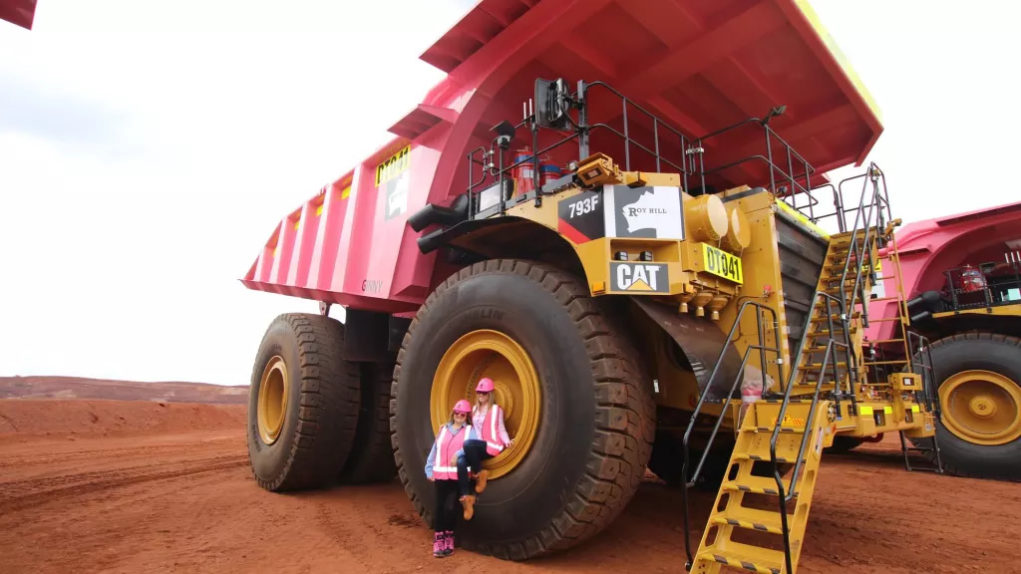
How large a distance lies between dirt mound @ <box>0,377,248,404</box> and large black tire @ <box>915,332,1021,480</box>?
1271 inches

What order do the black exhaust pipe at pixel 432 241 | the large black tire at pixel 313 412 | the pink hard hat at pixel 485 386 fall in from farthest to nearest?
1. the large black tire at pixel 313 412
2. the black exhaust pipe at pixel 432 241
3. the pink hard hat at pixel 485 386

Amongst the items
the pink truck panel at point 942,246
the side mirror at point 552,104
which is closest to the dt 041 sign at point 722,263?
the side mirror at point 552,104

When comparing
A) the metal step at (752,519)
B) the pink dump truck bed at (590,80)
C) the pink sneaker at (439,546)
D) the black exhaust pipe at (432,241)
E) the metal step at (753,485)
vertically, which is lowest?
the pink sneaker at (439,546)

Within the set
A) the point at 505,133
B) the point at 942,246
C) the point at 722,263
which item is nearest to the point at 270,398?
the point at 505,133

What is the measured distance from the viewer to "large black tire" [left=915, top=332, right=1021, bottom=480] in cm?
734

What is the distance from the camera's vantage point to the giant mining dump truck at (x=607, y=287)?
3457 mm

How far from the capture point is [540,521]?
11.5ft

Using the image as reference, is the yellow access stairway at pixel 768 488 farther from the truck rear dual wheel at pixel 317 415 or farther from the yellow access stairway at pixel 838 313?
the truck rear dual wheel at pixel 317 415

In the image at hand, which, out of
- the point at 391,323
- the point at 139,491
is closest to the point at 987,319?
the point at 391,323

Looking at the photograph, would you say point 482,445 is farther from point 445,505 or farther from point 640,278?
point 640,278

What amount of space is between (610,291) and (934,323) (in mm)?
7570

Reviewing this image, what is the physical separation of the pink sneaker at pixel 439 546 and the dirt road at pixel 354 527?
3.5 inches

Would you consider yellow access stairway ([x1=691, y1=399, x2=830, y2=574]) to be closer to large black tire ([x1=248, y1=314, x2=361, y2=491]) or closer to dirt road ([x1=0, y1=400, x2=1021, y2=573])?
dirt road ([x1=0, y1=400, x2=1021, y2=573])

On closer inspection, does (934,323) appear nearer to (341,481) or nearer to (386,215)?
(386,215)
